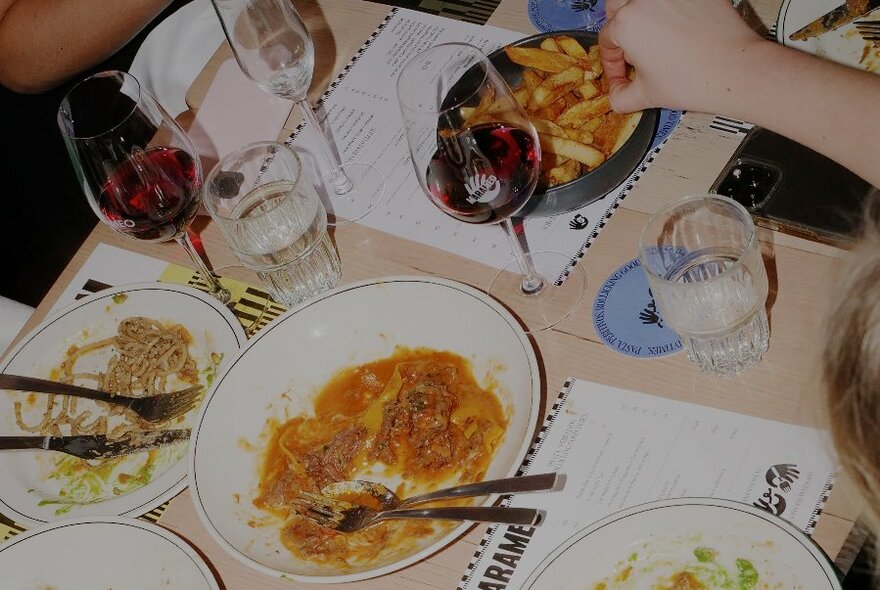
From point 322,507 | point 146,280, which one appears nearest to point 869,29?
point 322,507

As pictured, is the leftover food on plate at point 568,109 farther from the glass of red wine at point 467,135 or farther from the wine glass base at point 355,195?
the wine glass base at point 355,195

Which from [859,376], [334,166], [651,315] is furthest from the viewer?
[334,166]

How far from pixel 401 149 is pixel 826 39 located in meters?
0.70

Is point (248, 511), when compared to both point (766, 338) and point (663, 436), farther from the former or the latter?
point (766, 338)

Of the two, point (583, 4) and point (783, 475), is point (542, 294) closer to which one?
point (783, 475)

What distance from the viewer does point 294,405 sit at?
1296 mm

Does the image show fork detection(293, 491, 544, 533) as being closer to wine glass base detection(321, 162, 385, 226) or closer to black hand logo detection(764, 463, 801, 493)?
black hand logo detection(764, 463, 801, 493)

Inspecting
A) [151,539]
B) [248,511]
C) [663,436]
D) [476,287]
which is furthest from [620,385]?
[151,539]

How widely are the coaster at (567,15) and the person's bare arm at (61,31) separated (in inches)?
38.1

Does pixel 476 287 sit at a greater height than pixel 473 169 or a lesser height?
lesser

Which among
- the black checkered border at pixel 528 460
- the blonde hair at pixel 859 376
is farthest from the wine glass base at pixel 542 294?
the blonde hair at pixel 859 376

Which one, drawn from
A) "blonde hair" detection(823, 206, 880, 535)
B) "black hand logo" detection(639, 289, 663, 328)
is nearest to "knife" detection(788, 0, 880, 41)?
"black hand logo" detection(639, 289, 663, 328)

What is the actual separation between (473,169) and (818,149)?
1.52ft

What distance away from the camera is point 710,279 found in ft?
3.41
